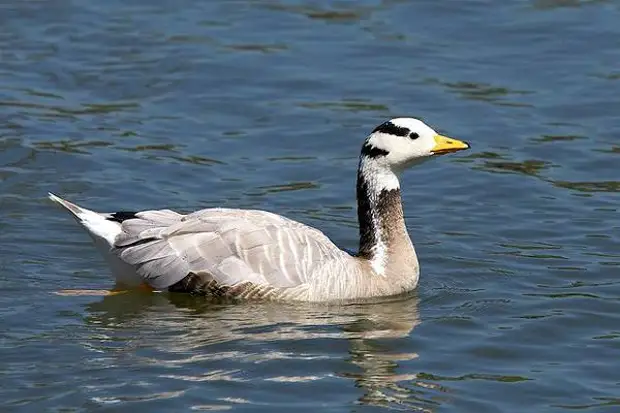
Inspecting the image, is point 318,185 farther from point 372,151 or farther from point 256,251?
point 256,251

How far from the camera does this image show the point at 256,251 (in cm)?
1353

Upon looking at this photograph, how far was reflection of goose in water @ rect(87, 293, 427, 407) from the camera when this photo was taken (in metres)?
11.7

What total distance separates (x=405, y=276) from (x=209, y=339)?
7.12 ft

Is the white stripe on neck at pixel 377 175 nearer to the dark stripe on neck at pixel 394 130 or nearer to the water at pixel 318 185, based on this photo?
the dark stripe on neck at pixel 394 130

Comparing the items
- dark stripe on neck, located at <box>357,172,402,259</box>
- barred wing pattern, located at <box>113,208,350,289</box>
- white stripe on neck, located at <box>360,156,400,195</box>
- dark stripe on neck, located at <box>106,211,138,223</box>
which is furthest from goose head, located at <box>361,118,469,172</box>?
dark stripe on neck, located at <box>106,211,138,223</box>

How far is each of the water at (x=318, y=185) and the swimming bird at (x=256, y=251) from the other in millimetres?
201

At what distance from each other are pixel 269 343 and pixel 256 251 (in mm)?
1248

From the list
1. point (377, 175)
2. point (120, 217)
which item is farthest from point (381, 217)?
point (120, 217)

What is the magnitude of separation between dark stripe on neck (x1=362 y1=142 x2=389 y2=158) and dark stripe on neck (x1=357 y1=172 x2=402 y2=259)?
231 millimetres

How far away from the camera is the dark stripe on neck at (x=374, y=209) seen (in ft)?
46.2

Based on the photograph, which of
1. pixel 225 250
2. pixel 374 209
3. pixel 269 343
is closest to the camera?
pixel 269 343

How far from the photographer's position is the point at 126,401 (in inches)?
443

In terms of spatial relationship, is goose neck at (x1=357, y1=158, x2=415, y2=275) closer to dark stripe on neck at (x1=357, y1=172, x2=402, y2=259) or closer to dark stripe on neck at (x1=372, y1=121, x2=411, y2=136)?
dark stripe on neck at (x1=357, y1=172, x2=402, y2=259)

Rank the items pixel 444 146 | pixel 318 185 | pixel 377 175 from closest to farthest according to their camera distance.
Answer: pixel 444 146
pixel 377 175
pixel 318 185
